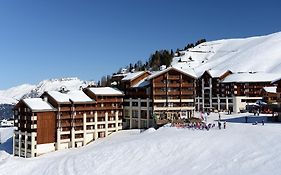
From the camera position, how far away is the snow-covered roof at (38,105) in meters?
72.5

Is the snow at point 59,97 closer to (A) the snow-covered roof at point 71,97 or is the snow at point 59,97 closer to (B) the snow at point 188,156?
(A) the snow-covered roof at point 71,97

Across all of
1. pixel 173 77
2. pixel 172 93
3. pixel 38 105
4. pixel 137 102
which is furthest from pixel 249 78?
pixel 38 105

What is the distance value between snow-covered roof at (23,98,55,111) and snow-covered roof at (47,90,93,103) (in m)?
2.06

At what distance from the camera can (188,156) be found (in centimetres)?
4588

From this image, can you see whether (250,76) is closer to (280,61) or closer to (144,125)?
(144,125)

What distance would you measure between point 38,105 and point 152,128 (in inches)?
889

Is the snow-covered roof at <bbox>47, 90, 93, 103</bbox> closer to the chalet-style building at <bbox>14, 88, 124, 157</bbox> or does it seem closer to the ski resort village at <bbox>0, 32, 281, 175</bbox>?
the chalet-style building at <bbox>14, 88, 124, 157</bbox>

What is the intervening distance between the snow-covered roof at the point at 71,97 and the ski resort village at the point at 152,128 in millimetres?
203

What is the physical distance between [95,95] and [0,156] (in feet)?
73.4

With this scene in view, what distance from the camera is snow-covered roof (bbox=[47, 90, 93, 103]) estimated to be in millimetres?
76062

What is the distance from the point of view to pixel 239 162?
40.2 meters

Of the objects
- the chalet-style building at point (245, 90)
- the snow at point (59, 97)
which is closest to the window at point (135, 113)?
the snow at point (59, 97)

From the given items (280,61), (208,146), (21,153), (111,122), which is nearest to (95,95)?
(111,122)

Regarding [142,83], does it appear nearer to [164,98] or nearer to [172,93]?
[164,98]
